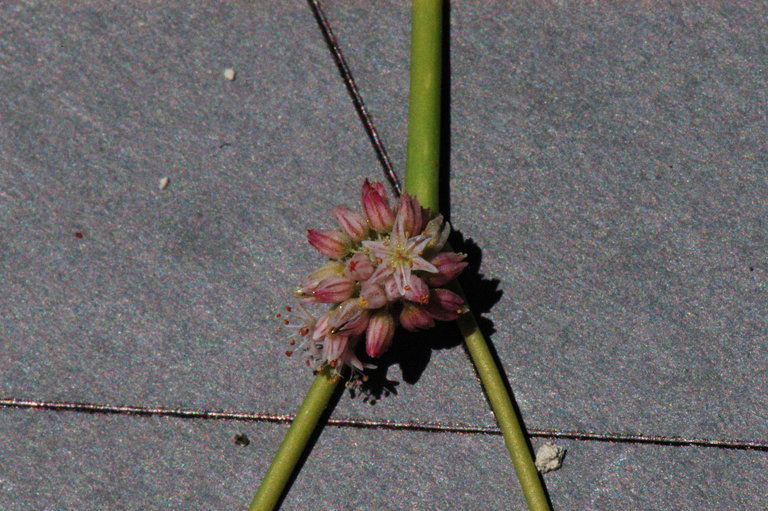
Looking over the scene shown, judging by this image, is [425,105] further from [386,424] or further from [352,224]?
[386,424]

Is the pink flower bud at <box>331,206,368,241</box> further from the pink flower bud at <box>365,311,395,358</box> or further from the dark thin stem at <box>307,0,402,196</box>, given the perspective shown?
the dark thin stem at <box>307,0,402,196</box>

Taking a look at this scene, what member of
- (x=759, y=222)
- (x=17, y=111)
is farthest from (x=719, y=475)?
(x=17, y=111)

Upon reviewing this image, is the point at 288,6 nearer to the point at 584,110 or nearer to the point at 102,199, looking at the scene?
the point at 102,199

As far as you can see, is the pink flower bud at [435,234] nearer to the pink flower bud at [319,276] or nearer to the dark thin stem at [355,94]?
the pink flower bud at [319,276]

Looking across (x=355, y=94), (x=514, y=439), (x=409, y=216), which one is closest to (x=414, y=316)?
(x=409, y=216)

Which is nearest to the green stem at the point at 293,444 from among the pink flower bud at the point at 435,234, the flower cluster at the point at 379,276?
the flower cluster at the point at 379,276

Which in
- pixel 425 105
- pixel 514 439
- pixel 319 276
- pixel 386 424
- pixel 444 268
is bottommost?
pixel 386 424

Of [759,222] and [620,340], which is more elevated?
[759,222]
